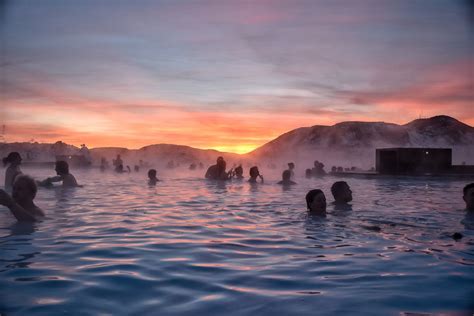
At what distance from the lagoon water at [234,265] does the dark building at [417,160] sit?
23452 millimetres

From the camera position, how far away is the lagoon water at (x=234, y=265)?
152 inches

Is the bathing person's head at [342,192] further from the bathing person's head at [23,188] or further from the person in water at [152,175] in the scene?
the person in water at [152,175]

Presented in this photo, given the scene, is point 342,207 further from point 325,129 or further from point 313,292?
point 325,129

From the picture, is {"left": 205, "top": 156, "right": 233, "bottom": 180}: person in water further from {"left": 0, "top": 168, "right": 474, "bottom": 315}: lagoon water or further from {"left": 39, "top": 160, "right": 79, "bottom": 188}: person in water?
{"left": 0, "top": 168, "right": 474, "bottom": 315}: lagoon water

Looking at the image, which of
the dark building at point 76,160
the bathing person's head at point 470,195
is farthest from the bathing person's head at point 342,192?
the dark building at point 76,160

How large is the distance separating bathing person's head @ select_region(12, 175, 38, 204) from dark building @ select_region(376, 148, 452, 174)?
28753mm

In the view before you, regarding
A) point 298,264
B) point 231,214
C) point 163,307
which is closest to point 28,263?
point 163,307

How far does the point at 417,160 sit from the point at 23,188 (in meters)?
30.4

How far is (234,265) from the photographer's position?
5285 mm

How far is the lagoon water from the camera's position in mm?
3857

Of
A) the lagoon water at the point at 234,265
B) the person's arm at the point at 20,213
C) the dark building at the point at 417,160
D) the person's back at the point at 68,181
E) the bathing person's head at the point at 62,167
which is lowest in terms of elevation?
the lagoon water at the point at 234,265

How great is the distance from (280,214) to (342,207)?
195 centimetres

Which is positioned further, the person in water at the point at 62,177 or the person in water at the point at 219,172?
the person in water at the point at 219,172

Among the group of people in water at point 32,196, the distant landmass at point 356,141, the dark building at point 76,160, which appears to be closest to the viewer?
the group of people in water at point 32,196
